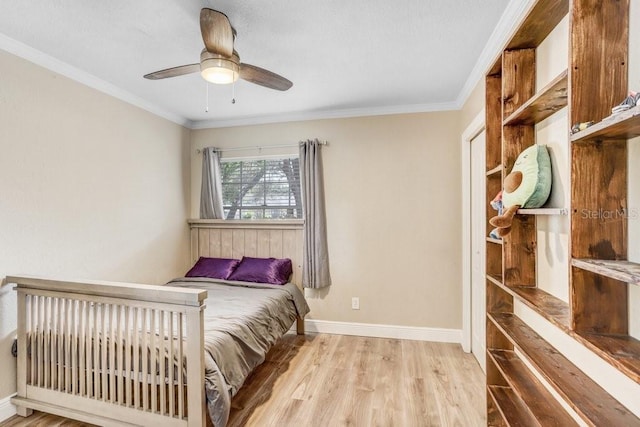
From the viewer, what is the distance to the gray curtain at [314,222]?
3299 millimetres

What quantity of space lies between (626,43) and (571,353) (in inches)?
44.7

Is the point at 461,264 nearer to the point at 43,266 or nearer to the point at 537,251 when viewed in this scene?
the point at 537,251

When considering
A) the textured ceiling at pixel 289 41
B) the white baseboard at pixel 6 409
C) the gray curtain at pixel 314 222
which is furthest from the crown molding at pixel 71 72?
the white baseboard at pixel 6 409

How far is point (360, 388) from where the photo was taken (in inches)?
91.5

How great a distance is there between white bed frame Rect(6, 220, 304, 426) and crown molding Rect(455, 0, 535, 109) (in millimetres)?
2225

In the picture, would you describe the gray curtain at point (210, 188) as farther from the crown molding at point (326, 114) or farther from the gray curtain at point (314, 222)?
the gray curtain at point (314, 222)

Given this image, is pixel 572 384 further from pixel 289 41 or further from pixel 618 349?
pixel 289 41

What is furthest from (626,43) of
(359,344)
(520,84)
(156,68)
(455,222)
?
(359,344)

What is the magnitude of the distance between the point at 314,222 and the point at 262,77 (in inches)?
Result: 67.0

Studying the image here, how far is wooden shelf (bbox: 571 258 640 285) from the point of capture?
2.41 ft

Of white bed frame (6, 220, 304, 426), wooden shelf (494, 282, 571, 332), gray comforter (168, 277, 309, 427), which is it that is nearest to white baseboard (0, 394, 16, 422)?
white bed frame (6, 220, 304, 426)

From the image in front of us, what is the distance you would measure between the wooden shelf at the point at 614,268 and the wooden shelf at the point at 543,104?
0.63m

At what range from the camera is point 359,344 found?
3.11 m

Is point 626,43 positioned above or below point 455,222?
above
